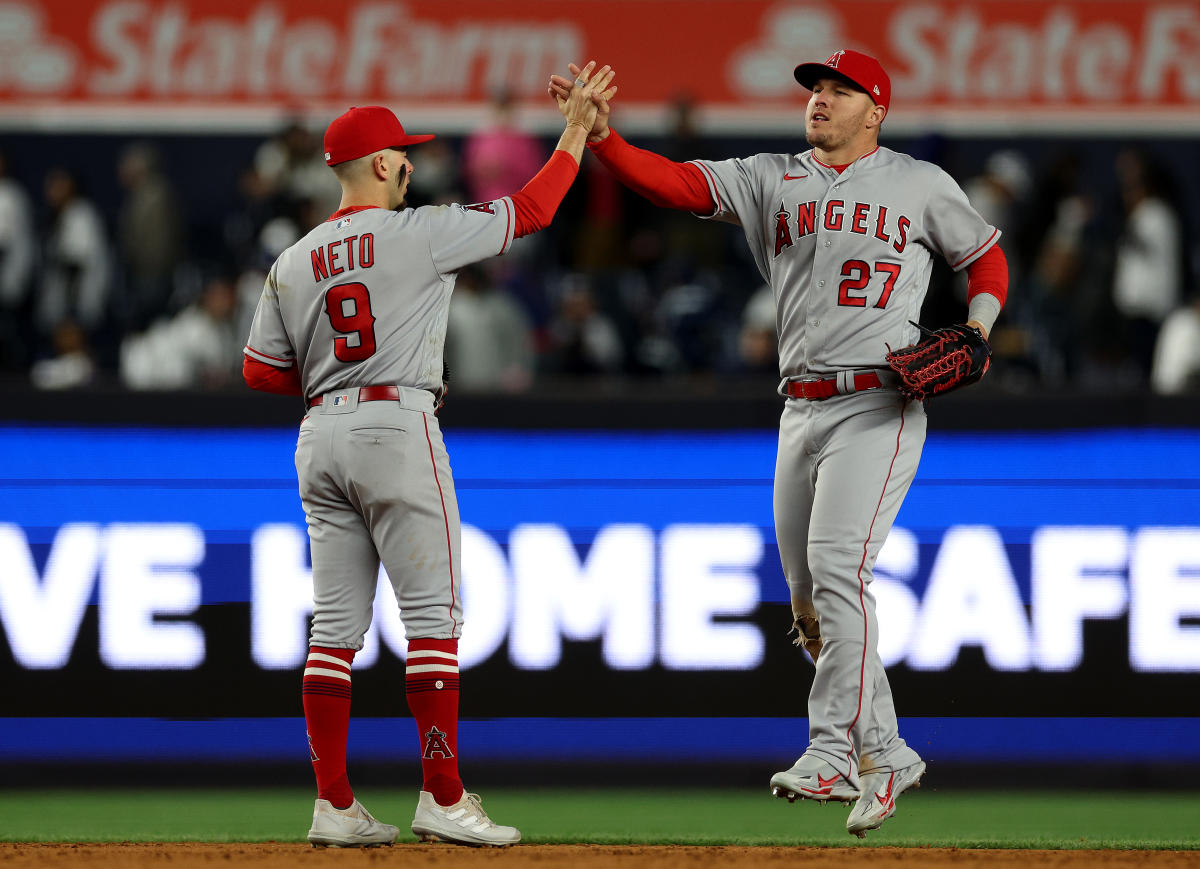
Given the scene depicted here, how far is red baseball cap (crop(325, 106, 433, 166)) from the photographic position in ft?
17.1

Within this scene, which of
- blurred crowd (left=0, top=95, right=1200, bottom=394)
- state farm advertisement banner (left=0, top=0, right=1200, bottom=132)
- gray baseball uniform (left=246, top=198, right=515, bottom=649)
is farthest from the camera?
state farm advertisement banner (left=0, top=0, right=1200, bottom=132)

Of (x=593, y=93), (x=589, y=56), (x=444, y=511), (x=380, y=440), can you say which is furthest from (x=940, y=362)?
(x=589, y=56)

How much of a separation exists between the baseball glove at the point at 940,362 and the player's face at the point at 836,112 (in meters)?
0.71

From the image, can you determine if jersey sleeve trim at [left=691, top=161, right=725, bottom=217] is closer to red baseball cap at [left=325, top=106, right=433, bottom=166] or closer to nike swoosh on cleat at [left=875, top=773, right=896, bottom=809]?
red baseball cap at [left=325, top=106, right=433, bottom=166]

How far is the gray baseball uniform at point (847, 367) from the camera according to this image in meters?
Result: 5.12

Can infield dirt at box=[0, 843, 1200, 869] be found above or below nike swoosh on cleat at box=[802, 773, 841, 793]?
below

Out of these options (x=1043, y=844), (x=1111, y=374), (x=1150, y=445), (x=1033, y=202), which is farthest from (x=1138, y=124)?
(x=1043, y=844)

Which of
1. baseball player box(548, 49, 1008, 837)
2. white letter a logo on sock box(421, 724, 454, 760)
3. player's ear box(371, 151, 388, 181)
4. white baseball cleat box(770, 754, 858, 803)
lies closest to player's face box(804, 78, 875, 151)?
baseball player box(548, 49, 1008, 837)

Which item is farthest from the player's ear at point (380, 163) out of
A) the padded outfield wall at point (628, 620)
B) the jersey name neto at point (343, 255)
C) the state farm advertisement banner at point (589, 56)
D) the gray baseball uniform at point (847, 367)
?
the state farm advertisement banner at point (589, 56)

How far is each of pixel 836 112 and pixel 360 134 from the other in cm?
148

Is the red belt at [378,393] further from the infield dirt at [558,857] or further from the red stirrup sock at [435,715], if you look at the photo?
the infield dirt at [558,857]

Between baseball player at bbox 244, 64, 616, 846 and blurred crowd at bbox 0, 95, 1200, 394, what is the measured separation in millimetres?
3841

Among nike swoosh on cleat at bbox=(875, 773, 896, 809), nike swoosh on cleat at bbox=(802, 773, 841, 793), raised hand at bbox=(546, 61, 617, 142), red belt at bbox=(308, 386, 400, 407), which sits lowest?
nike swoosh on cleat at bbox=(875, 773, 896, 809)

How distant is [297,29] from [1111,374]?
6.77 m
